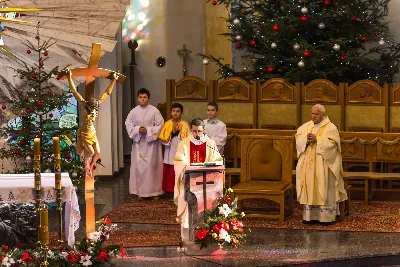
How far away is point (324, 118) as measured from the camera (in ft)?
45.3

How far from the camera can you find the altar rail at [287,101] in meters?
16.2

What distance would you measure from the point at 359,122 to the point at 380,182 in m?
1.05

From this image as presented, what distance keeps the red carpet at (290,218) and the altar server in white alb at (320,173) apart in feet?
0.77

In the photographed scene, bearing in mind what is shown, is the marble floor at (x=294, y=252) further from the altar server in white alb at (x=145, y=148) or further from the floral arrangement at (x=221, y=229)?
the altar server in white alb at (x=145, y=148)

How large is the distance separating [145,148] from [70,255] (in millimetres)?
5996

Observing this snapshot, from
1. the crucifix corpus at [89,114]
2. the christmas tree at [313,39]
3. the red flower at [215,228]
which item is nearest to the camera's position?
the crucifix corpus at [89,114]

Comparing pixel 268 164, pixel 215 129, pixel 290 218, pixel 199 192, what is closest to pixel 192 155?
pixel 199 192

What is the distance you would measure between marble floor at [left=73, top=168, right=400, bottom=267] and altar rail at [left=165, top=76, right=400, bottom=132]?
147 inches

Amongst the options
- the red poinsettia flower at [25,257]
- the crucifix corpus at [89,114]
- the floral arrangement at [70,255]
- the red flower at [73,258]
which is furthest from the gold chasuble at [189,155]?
the red poinsettia flower at [25,257]

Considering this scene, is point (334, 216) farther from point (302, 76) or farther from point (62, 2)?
point (62, 2)

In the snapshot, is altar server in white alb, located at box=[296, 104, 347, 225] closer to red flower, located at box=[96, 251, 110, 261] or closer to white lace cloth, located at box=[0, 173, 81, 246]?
white lace cloth, located at box=[0, 173, 81, 246]

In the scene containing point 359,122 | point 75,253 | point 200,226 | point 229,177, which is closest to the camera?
point 75,253

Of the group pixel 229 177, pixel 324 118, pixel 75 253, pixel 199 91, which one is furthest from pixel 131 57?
pixel 75 253

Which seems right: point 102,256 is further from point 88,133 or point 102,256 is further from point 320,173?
point 320,173
